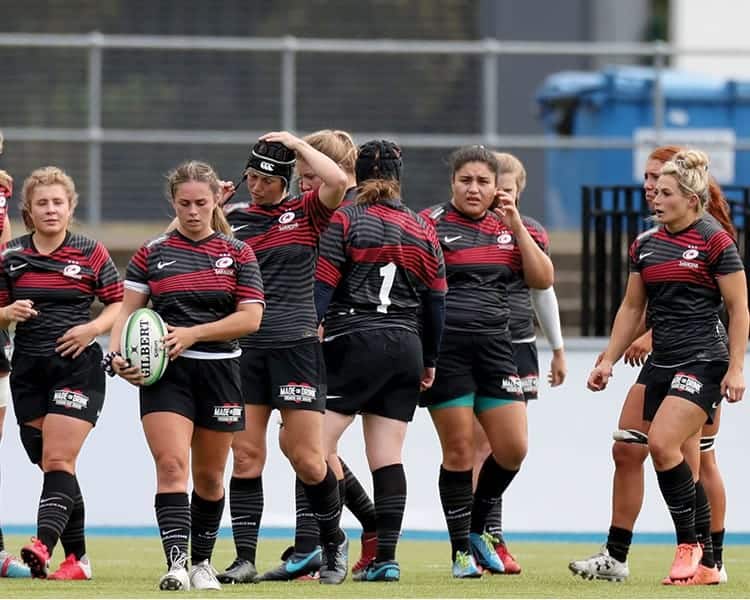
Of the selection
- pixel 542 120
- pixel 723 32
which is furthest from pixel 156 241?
pixel 723 32

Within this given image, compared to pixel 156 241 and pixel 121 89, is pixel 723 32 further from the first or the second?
pixel 156 241

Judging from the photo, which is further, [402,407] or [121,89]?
[121,89]

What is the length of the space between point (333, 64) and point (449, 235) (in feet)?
22.4

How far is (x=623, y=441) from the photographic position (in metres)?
9.26

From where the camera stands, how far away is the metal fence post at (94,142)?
14.1m

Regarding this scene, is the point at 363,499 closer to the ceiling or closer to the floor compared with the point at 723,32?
closer to the floor

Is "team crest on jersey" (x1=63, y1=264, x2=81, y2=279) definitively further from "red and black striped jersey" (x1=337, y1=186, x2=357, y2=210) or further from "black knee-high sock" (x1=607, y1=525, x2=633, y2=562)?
"black knee-high sock" (x1=607, y1=525, x2=633, y2=562)

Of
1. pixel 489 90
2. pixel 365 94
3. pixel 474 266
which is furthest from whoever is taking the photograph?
pixel 365 94

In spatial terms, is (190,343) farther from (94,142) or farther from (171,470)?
(94,142)

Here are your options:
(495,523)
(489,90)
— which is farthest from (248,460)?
(489,90)

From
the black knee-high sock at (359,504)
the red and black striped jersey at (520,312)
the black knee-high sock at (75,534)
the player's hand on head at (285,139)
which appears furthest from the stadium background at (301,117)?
the player's hand on head at (285,139)

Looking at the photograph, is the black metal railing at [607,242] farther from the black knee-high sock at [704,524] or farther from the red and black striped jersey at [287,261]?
the red and black striped jersey at [287,261]

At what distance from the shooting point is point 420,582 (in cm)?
909

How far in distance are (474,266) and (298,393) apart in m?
1.10
